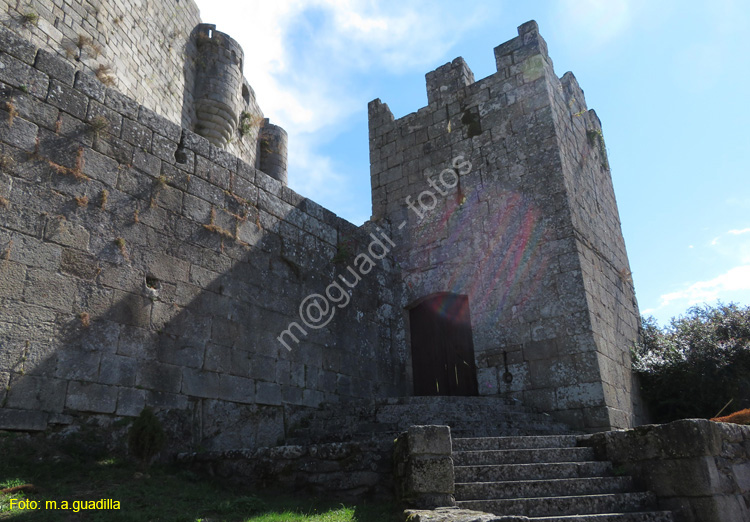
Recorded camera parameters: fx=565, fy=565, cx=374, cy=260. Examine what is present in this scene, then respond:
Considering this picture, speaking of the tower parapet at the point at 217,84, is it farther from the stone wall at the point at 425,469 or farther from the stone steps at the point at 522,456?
the stone wall at the point at 425,469

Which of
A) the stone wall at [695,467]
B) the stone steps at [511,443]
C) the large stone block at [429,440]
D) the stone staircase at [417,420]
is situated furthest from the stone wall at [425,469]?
the stone wall at [695,467]

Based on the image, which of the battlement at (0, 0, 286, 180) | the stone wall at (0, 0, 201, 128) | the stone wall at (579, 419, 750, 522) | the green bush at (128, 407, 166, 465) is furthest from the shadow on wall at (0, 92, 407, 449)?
the battlement at (0, 0, 286, 180)

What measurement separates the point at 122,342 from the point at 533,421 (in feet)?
14.5

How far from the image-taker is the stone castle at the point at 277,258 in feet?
15.9

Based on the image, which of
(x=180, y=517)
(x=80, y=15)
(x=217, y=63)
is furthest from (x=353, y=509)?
(x=217, y=63)

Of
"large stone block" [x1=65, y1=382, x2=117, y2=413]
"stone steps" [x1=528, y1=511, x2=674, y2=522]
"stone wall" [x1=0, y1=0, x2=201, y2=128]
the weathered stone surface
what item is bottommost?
"stone steps" [x1=528, y1=511, x2=674, y2=522]

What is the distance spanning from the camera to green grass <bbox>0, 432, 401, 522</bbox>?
3654mm

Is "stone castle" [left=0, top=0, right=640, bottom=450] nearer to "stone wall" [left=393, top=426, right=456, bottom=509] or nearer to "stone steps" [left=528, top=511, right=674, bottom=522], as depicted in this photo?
"stone wall" [left=393, top=426, right=456, bottom=509]

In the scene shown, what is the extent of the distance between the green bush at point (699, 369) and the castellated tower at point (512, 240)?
54cm

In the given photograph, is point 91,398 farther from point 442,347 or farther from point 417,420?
point 442,347

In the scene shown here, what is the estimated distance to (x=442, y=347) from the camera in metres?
8.55

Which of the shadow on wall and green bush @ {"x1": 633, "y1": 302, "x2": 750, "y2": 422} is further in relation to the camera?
green bush @ {"x1": 633, "y1": 302, "x2": 750, "y2": 422}

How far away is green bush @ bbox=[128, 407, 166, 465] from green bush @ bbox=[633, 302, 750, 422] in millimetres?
6593

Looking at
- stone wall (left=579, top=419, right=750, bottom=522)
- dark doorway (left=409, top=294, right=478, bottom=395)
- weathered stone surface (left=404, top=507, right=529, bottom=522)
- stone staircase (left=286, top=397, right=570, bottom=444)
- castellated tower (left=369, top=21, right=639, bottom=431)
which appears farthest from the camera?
dark doorway (left=409, top=294, right=478, bottom=395)
